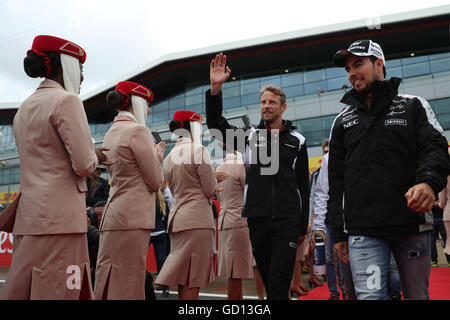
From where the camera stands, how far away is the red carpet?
14.9 ft

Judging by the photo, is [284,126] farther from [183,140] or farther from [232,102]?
[232,102]

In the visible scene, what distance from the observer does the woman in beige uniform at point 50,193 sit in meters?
2.15

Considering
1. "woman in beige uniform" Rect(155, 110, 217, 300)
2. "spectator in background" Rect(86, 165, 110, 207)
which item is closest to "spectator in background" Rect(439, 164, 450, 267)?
"woman in beige uniform" Rect(155, 110, 217, 300)

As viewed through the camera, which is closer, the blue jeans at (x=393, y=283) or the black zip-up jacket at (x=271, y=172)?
the black zip-up jacket at (x=271, y=172)

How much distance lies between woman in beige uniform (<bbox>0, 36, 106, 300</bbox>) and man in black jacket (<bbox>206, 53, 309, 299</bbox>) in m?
1.15

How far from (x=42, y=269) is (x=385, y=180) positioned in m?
2.03

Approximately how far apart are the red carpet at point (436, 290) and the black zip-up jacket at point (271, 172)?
233 centimetres

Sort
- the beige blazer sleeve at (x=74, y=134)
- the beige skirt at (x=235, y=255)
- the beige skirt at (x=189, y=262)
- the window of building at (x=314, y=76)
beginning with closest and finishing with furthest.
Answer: the beige blazer sleeve at (x=74, y=134)
the beige skirt at (x=189, y=262)
the beige skirt at (x=235, y=255)
the window of building at (x=314, y=76)

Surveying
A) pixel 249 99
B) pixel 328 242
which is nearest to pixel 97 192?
pixel 328 242

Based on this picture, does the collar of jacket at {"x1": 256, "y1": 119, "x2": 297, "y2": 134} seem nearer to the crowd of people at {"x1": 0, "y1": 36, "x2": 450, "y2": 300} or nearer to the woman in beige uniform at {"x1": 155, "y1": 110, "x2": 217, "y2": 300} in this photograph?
the crowd of people at {"x1": 0, "y1": 36, "x2": 450, "y2": 300}

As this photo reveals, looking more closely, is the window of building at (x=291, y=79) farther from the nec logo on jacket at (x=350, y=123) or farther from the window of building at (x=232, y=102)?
the nec logo on jacket at (x=350, y=123)

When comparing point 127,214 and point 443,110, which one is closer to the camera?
point 127,214

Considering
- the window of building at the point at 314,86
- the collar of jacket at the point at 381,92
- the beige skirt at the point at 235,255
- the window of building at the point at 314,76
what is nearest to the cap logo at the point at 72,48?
the collar of jacket at the point at 381,92

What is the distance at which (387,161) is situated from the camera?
227cm
